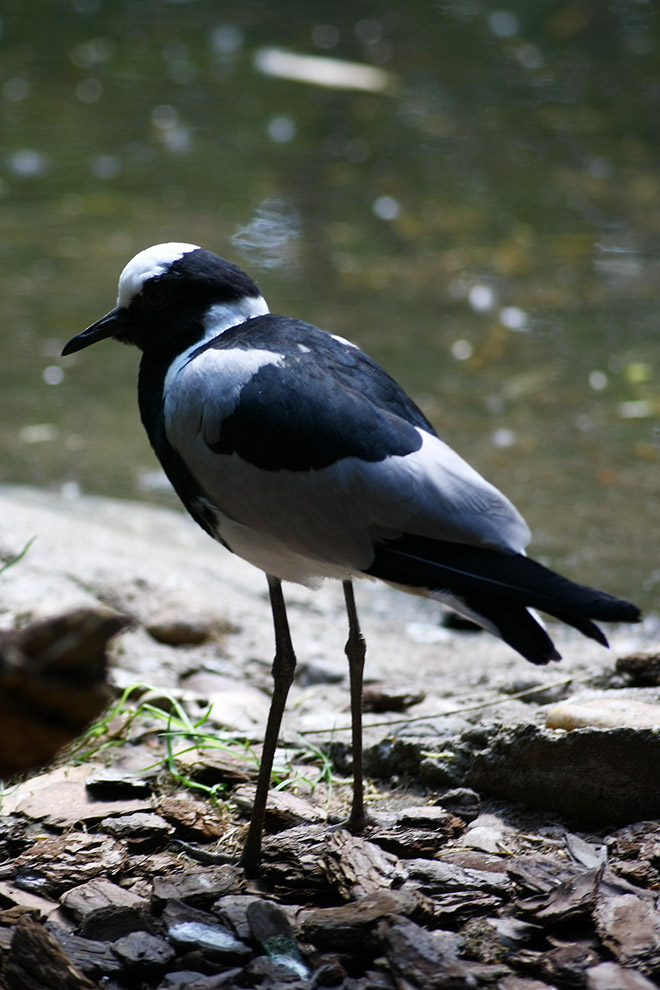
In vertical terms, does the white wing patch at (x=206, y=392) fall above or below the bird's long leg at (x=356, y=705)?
above

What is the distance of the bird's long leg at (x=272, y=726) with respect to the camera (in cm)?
275

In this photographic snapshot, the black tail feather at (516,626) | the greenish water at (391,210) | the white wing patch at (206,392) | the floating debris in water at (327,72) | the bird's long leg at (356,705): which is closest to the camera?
the black tail feather at (516,626)

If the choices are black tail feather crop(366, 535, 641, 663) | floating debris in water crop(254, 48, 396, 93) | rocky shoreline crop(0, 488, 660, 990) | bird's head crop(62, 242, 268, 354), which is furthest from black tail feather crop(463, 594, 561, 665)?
floating debris in water crop(254, 48, 396, 93)

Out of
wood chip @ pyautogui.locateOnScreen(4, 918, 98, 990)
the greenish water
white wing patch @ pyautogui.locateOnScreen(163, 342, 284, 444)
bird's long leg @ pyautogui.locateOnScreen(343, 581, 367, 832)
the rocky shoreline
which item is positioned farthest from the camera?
the greenish water

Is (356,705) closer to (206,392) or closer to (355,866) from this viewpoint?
(355,866)

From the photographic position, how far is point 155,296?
2.95 metres

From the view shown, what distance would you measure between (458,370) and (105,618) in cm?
445

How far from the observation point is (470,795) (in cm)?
294

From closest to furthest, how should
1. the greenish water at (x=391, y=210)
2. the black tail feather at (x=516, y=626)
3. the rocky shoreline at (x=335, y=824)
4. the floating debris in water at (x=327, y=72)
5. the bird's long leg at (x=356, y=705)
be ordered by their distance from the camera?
the rocky shoreline at (x=335, y=824) → the black tail feather at (x=516, y=626) → the bird's long leg at (x=356, y=705) → the greenish water at (x=391, y=210) → the floating debris in water at (x=327, y=72)

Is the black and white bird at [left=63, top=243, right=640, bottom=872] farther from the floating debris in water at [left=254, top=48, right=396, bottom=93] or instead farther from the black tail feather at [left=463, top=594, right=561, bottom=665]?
the floating debris in water at [left=254, top=48, right=396, bottom=93]

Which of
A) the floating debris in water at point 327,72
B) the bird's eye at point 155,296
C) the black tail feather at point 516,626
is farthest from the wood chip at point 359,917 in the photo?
the floating debris in water at point 327,72

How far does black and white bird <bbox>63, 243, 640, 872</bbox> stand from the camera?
2484mm

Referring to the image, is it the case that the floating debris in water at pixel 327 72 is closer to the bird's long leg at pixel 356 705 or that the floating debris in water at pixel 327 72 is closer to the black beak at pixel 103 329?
the black beak at pixel 103 329

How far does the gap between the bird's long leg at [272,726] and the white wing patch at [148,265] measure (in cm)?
78
